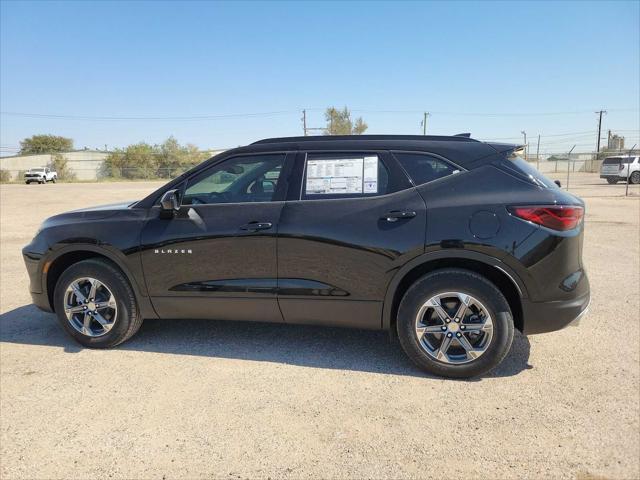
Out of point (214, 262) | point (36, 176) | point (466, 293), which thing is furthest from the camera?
Result: point (36, 176)

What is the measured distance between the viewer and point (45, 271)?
13.3 ft

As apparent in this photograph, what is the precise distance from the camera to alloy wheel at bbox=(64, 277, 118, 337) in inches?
154

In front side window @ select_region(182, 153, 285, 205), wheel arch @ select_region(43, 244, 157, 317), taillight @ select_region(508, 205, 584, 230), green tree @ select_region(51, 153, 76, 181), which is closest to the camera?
taillight @ select_region(508, 205, 584, 230)

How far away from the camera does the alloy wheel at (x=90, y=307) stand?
3.92 m

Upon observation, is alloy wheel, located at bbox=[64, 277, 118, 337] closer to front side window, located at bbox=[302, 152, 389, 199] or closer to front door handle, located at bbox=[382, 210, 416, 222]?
front side window, located at bbox=[302, 152, 389, 199]

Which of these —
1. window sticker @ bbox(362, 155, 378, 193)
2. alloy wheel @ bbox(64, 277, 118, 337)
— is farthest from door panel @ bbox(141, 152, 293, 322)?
window sticker @ bbox(362, 155, 378, 193)

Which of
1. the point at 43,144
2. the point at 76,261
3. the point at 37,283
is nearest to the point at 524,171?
the point at 76,261

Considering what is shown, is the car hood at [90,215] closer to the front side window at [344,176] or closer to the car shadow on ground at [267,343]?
the car shadow on ground at [267,343]

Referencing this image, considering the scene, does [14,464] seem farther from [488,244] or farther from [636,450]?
[636,450]

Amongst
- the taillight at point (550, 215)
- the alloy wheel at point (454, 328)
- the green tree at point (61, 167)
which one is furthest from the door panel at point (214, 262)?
the green tree at point (61, 167)

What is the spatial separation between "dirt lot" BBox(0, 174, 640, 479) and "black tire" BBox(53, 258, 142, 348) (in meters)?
0.13

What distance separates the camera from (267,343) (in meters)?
4.01

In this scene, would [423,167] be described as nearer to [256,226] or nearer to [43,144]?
[256,226]

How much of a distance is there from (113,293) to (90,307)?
0.27 meters
